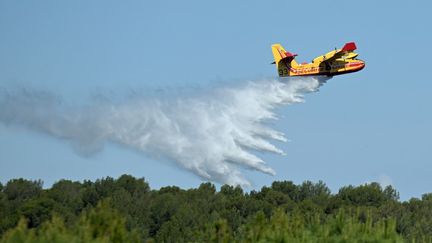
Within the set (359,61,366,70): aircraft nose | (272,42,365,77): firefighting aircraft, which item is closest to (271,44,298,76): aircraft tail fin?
(272,42,365,77): firefighting aircraft

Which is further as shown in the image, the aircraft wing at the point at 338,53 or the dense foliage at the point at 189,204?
the dense foliage at the point at 189,204

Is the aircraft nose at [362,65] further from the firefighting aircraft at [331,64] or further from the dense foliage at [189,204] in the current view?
the dense foliage at [189,204]

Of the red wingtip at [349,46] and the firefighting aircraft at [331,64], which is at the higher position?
the red wingtip at [349,46]

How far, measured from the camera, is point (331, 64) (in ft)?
202

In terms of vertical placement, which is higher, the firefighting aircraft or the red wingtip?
the red wingtip

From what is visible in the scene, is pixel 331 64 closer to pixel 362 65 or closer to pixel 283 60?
pixel 362 65

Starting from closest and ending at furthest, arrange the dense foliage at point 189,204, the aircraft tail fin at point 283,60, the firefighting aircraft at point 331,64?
the firefighting aircraft at point 331,64
the aircraft tail fin at point 283,60
the dense foliage at point 189,204

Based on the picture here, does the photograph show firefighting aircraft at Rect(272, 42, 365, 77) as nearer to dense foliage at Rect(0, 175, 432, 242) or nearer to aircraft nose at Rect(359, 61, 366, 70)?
aircraft nose at Rect(359, 61, 366, 70)

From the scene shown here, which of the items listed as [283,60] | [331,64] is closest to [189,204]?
[283,60]

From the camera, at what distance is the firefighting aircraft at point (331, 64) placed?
202 feet

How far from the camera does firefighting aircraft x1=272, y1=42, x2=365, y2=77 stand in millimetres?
61625

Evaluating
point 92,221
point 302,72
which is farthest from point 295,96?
point 92,221

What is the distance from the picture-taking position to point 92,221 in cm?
2712

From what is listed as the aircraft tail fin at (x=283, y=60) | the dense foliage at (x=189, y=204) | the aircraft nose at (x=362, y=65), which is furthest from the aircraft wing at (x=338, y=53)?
the dense foliage at (x=189, y=204)
